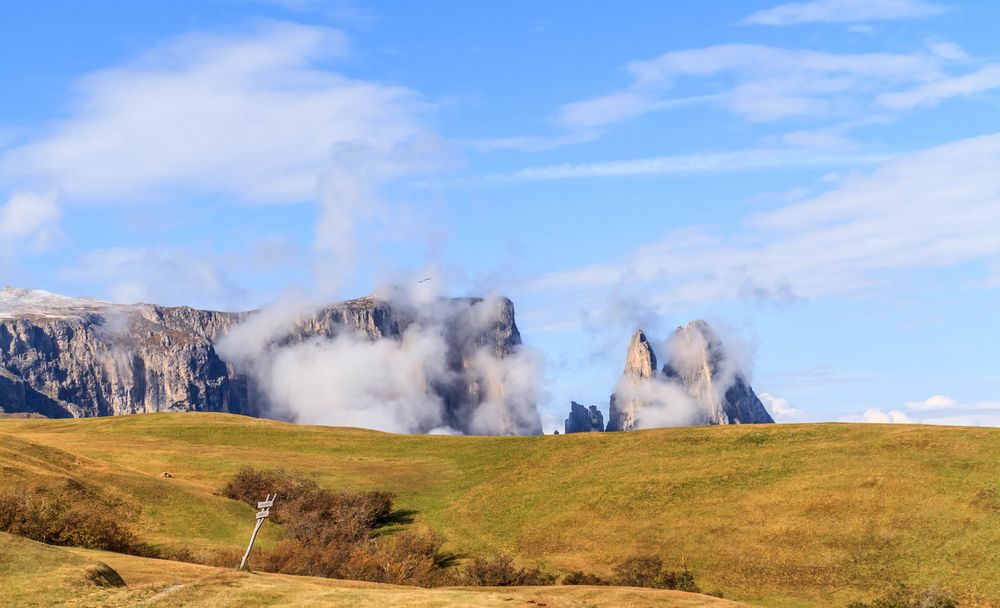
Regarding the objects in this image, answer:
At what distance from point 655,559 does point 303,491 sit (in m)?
31.5

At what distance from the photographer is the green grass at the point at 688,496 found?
7125 centimetres

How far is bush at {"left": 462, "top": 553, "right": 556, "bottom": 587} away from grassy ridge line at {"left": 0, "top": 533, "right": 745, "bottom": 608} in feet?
48.7

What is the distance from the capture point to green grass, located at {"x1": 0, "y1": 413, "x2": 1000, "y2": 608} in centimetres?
7125

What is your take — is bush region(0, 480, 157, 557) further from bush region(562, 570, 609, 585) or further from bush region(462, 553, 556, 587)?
bush region(562, 570, 609, 585)

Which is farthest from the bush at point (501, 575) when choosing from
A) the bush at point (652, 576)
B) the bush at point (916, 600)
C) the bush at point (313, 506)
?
the bush at point (916, 600)

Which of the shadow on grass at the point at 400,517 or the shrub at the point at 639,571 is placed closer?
the shrub at the point at 639,571

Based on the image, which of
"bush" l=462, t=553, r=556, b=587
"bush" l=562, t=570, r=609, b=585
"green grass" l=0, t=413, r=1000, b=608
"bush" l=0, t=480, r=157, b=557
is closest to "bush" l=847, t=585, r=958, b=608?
"green grass" l=0, t=413, r=1000, b=608

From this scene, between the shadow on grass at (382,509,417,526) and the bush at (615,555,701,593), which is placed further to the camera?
the shadow on grass at (382,509,417,526)

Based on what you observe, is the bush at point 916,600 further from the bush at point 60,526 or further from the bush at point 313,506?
the bush at point 60,526

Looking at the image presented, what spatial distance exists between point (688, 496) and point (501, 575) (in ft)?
74.4

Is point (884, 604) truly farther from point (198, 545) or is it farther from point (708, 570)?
point (198, 545)

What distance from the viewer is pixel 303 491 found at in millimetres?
89750

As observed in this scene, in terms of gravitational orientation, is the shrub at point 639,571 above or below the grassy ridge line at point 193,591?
below

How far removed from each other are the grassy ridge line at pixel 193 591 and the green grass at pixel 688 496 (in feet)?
69.5
